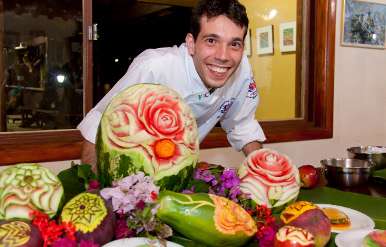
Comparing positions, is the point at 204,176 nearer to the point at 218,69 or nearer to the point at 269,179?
the point at 269,179

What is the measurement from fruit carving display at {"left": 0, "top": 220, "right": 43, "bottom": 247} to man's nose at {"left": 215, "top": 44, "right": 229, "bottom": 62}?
3.21 feet

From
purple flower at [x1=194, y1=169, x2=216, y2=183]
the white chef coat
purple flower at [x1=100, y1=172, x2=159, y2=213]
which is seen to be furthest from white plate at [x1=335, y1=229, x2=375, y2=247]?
the white chef coat

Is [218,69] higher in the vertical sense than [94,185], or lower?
higher

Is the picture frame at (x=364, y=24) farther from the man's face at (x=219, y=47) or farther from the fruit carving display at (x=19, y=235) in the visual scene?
the fruit carving display at (x=19, y=235)

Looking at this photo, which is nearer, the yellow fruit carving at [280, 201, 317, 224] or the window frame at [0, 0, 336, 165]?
the yellow fruit carving at [280, 201, 317, 224]

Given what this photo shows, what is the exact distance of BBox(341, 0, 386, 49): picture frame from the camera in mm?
3908

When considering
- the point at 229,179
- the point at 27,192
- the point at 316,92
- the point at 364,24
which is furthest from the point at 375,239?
the point at 364,24

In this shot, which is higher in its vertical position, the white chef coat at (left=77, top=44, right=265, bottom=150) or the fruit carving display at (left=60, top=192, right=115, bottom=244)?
the white chef coat at (left=77, top=44, right=265, bottom=150)

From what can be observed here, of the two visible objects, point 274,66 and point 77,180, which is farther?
point 274,66

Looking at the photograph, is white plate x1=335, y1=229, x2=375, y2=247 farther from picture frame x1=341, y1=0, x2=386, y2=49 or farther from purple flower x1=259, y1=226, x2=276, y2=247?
picture frame x1=341, y1=0, x2=386, y2=49

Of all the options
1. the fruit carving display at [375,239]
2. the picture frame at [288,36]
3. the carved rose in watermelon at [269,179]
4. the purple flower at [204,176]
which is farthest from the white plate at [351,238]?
the picture frame at [288,36]

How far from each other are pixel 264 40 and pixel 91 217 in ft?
11.4

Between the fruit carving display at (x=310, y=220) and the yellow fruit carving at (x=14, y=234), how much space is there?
51 cm

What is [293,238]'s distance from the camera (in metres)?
0.78
